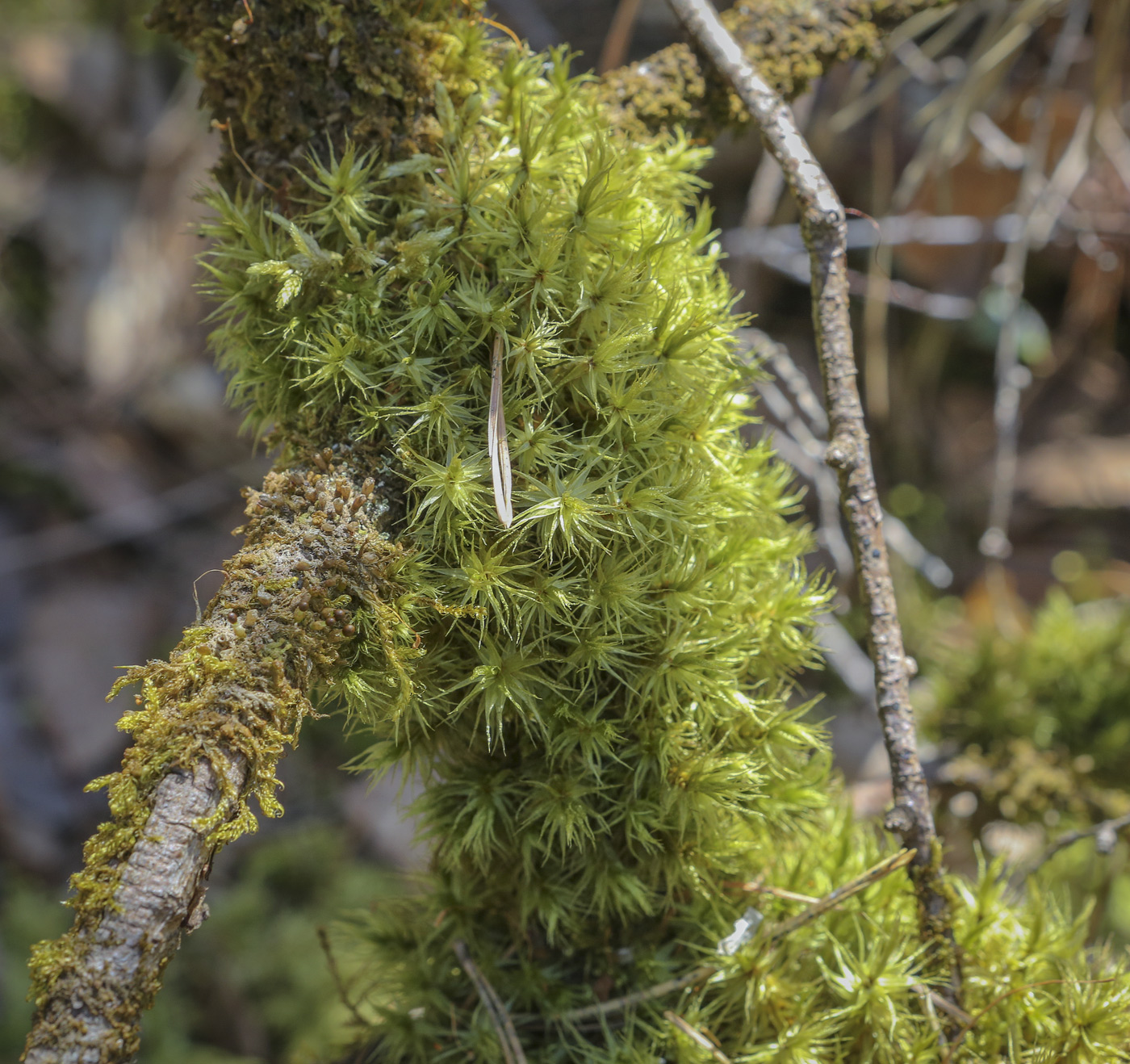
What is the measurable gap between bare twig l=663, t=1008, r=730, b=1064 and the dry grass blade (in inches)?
22.0

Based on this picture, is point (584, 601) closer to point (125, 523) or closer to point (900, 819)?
point (900, 819)

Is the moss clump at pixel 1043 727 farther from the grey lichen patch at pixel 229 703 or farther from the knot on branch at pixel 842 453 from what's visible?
the grey lichen patch at pixel 229 703

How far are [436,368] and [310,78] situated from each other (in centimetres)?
31

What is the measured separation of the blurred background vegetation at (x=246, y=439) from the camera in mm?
2475

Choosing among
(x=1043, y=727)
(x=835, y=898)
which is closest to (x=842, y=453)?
(x=835, y=898)

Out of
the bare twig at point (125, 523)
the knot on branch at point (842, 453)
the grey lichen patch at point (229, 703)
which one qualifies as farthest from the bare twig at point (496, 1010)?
the bare twig at point (125, 523)

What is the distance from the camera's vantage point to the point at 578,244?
2.44ft

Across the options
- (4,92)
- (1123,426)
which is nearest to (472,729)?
(1123,426)

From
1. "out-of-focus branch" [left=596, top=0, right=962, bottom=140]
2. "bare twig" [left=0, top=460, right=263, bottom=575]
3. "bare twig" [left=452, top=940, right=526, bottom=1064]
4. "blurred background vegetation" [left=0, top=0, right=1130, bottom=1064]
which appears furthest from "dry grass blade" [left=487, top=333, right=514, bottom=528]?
"bare twig" [left=0, top=460, right=263, bottom=575]

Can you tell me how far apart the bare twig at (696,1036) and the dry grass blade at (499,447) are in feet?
1.84

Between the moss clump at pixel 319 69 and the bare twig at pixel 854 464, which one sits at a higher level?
the moss clump at pixel 319 69

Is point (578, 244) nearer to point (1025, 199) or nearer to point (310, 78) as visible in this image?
point (310, 78)

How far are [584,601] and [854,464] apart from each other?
31 centimetres

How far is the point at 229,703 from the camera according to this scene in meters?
0.62
